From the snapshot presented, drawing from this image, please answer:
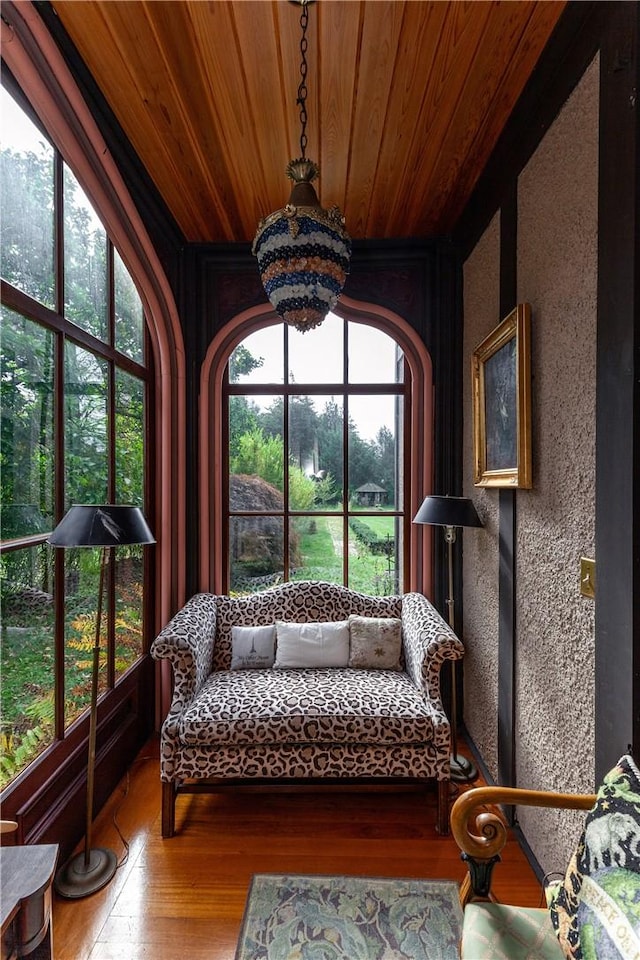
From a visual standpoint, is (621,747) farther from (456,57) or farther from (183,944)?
(456,57)

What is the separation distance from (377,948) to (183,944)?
609 mm

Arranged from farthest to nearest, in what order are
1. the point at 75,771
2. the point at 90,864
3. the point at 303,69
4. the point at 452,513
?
the point at 452,513, the point at 75,771, the point at 90,864, the point at 303,69

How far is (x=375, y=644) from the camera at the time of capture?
235cm

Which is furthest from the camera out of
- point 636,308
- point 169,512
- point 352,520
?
point 352,520

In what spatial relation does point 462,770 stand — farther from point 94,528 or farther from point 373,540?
point 94,528

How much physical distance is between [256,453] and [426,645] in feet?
5.01

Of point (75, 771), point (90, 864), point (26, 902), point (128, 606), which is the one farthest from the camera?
point (128, 606)

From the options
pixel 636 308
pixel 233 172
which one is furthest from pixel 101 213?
pixel 636 308

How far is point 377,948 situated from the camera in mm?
1366

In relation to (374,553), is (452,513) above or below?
above

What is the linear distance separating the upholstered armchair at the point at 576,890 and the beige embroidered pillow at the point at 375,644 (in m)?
1.21

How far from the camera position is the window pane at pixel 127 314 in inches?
84.8

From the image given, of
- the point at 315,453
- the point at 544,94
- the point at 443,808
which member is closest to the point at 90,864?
the point at 443,808

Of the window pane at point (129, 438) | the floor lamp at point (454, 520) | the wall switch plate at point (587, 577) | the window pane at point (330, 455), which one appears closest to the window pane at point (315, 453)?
the window pane at point (330, 455)
